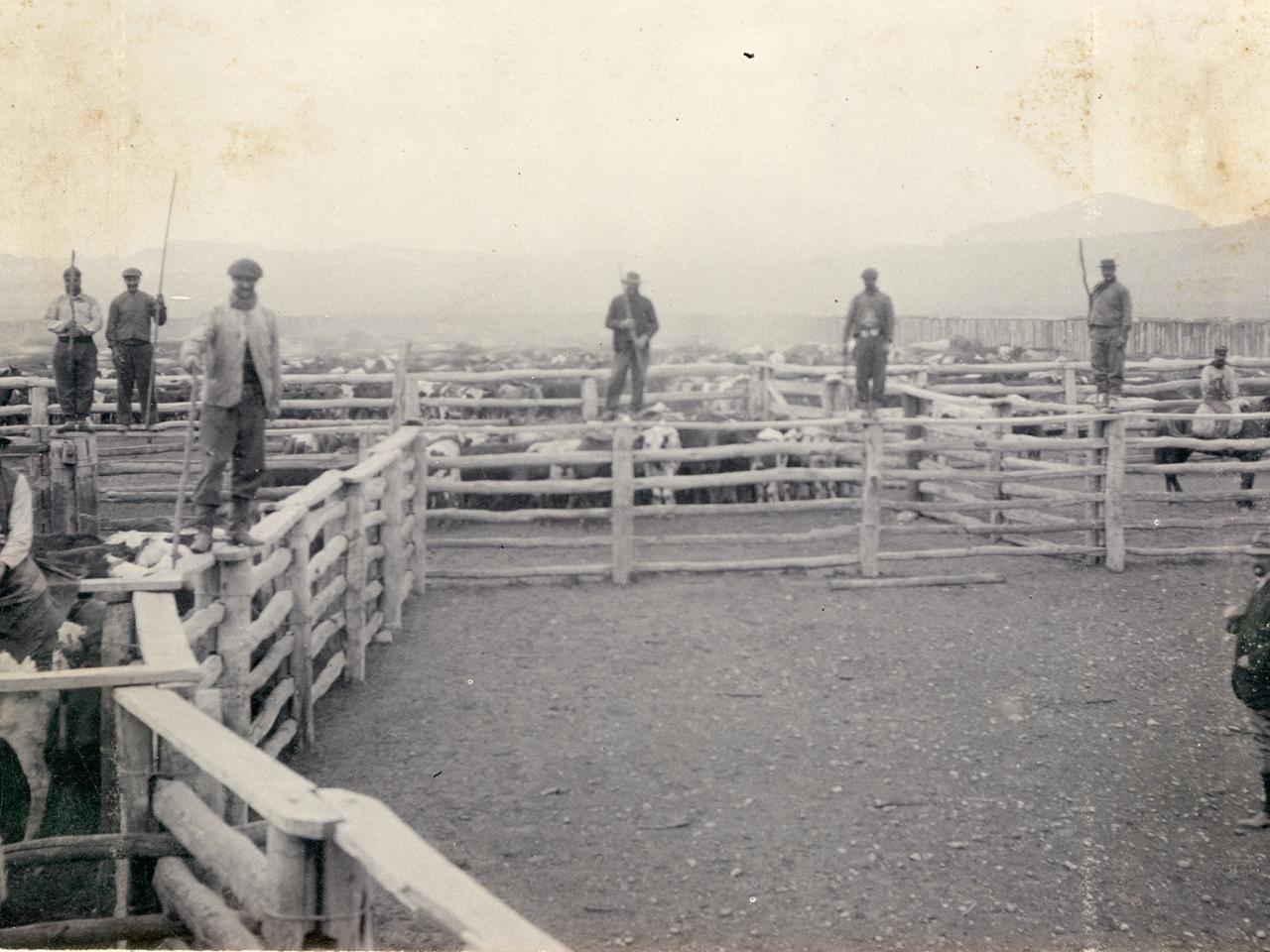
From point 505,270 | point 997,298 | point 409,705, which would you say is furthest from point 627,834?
point 997,298

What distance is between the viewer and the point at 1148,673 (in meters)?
8.02

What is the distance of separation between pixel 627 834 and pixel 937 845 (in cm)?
133

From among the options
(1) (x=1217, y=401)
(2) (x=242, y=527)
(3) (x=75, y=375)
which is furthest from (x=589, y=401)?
(2) (x=242, y=527)

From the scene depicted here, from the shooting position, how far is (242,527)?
5.79 m

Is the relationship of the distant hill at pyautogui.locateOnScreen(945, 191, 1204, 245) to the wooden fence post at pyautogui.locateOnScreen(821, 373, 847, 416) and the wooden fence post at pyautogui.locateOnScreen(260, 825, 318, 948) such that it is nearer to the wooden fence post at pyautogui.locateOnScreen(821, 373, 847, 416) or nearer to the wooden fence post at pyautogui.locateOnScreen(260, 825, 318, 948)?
the wooden fence post at pyautogui.locateOnScreen(821, 373, 847, 416)

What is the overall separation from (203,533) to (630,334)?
8525 millimetres

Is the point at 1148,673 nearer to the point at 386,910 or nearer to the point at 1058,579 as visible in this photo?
the point at 1058,579

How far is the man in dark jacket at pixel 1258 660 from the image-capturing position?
5.54 meters

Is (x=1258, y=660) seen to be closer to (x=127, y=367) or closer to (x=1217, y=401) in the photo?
(x=1217, y=401)

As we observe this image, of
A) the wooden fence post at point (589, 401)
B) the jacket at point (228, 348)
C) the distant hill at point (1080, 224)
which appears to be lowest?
the wooden fence post at point (589, 401)

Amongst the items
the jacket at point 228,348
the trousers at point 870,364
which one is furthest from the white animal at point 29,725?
the trousers at point 870,364

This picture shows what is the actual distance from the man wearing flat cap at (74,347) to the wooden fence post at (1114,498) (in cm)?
941

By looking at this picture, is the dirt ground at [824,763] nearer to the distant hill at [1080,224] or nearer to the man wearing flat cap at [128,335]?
the man wearing flat cap at [128,335]

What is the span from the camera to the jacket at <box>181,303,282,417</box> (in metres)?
6.07
